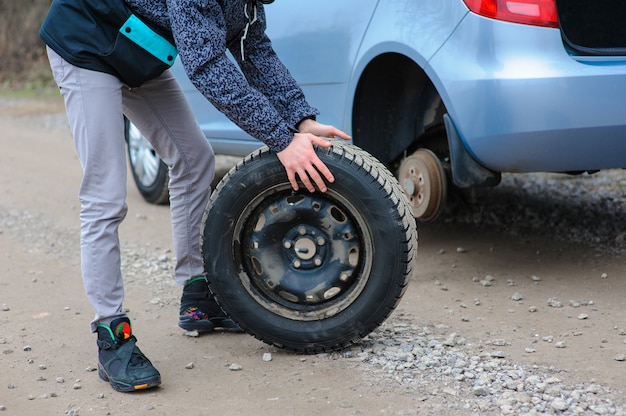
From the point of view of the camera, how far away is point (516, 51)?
372 centimetres

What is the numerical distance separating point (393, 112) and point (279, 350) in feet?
5.47

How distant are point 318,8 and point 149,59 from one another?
5.76 feet

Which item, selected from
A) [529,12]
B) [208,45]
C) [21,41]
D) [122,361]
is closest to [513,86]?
[529,12]

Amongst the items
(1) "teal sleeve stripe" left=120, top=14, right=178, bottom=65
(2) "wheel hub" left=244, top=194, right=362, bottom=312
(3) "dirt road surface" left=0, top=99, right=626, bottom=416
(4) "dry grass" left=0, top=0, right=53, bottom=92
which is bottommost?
(4) "dry grass" left=0, top=0, right=53, bottom=92

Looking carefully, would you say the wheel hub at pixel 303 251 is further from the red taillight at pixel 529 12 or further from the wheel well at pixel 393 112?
the wheel well at pixel 393 112

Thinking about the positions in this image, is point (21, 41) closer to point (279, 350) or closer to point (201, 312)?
point (201, 312)

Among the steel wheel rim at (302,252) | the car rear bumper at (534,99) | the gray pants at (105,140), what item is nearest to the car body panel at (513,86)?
the car rear bumper at (534,99)

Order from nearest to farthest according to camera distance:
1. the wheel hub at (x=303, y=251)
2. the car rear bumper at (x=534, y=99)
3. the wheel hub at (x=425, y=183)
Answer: the wheel hub at (x=303, y=251) < the car rear bumper at (x=534, y=99) < the wheel hub at (x=425, y=183)

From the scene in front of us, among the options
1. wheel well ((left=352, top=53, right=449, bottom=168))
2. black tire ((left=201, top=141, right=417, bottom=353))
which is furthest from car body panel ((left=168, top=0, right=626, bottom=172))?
black tire ((left=201, top=141, right=417, bottom=353))

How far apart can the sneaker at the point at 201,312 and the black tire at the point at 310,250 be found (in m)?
0.35

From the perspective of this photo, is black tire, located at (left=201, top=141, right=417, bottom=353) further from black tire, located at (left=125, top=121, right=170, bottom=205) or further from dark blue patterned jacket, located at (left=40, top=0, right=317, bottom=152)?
black tire, located at (left=125, top=121, right=170, bottom=205)

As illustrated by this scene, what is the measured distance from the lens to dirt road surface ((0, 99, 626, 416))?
3.07 meters

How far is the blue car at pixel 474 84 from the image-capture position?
3.70m

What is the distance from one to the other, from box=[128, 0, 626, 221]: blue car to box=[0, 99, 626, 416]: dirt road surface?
1.92 feet
